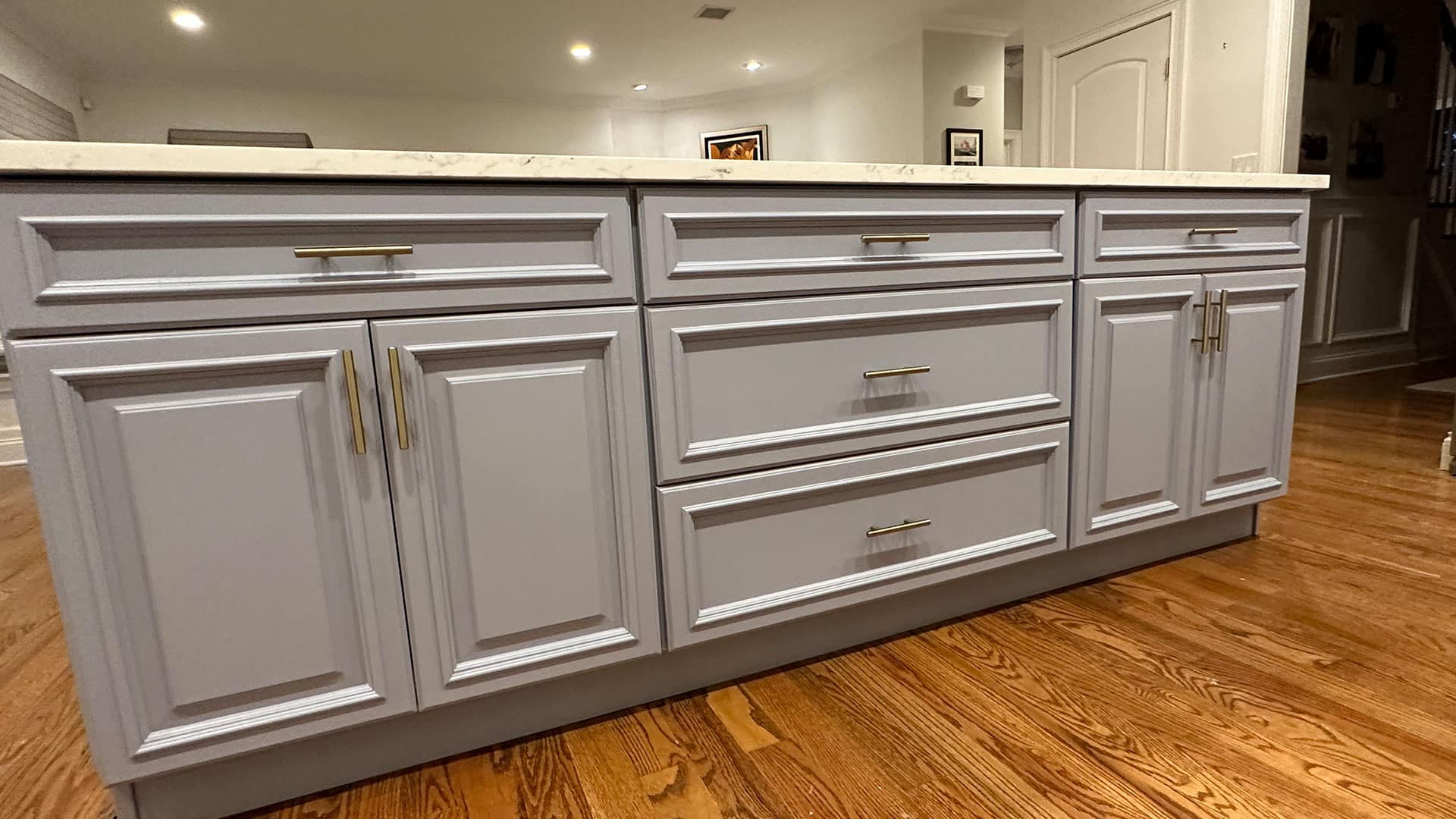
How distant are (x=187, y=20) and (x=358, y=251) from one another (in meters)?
5.06

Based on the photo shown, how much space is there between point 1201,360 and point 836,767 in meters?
1.15

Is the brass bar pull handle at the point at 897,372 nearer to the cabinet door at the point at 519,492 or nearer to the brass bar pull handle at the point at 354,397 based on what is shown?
the cabinet door at the point at 519,492

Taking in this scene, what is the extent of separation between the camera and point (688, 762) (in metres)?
1.05

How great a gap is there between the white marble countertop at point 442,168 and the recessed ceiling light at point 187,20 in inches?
192

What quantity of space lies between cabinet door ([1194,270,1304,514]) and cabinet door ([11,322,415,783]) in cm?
160

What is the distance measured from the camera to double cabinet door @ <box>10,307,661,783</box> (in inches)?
32.8

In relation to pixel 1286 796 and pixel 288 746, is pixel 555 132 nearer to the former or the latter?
pixel 288 746

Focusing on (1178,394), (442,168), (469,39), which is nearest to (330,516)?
(442,168)

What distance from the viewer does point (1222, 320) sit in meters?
1.55

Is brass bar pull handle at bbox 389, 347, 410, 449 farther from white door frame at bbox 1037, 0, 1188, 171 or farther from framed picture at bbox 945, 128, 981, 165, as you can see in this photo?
framed picture at bbox 945, 128, 981, 165

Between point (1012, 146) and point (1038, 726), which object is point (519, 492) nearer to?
point (1038, 726)

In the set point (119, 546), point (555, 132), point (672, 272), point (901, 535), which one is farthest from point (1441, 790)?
point (555, 132)

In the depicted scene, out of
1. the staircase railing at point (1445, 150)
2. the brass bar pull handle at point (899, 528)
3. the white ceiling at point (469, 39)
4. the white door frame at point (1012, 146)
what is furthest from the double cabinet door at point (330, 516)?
the white door frame at point (1012, 146)

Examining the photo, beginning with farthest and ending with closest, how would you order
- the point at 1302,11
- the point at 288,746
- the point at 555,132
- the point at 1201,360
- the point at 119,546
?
1. the point at 555,132
2. the point at 1302,11
3. the point at 1201,360
4. the point at 288,746
5. the point at 119,546
